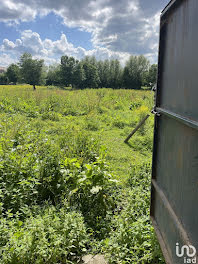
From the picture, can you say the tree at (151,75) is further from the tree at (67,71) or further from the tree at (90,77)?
the tree at (67,71)

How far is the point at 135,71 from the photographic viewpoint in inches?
1786

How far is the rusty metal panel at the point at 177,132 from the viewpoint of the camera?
57.9 inches

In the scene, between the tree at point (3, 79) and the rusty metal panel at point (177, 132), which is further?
the tree at point (3, 79)

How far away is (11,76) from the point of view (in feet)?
189

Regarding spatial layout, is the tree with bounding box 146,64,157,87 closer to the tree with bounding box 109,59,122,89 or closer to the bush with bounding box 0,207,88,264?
the tree with bounding box 109,59,122,89

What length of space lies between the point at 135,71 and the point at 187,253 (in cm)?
4665

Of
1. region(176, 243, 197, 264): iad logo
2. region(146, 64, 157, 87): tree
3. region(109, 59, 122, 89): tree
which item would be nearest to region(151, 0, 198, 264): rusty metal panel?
region(176, 243, 197, 264): iad logo

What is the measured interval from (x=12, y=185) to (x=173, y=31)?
3.13 metres

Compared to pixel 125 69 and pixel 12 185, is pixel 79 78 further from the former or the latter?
pixel 12 185

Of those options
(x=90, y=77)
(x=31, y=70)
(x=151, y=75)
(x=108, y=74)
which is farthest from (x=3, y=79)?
(x=151, y=75)

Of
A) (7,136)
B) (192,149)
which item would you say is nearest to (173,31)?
(192,149)

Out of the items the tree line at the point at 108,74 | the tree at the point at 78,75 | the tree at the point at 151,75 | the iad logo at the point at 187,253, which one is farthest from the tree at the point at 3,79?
the iad logo at the point at 187,253

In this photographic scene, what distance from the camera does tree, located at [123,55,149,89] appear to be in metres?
45.0

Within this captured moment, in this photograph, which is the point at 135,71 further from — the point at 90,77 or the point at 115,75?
the point at 90,77
